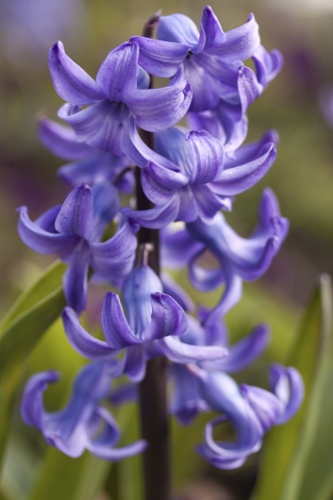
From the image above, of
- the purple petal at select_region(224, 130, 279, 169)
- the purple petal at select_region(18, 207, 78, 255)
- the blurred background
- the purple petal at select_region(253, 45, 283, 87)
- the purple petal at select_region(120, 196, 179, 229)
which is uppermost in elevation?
the purple petal at select_region(253, 45, 283, 87)

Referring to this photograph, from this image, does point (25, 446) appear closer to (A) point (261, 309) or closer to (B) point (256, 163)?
(A) point (261, 309)

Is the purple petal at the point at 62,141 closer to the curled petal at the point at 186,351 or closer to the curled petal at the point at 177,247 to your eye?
the curled petal at the point at 177,247

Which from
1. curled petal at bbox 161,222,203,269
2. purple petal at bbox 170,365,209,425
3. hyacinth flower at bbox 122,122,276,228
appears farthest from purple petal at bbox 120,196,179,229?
purple petal at bbox 170,365,209,425

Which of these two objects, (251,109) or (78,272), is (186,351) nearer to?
(78,272)

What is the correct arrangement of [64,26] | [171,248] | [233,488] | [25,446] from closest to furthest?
[171,248] < [25,446] < [233,488] < [64,26]

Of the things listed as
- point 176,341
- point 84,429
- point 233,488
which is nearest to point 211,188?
point 176,341

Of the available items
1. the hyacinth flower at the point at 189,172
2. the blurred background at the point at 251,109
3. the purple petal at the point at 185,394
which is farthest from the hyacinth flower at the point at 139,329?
the blurred background at the point at 251,109

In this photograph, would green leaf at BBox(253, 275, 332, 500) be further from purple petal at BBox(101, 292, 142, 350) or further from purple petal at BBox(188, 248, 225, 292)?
purple petal at BBox(101, 292, 142, 350)
